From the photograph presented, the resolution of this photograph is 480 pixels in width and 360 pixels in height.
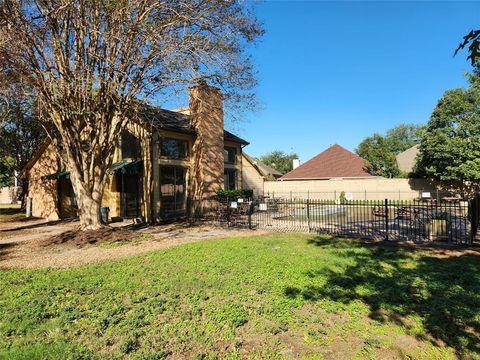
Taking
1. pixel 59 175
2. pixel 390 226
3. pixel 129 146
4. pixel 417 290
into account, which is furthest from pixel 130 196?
pixel 417 290

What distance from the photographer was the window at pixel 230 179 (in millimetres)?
23394

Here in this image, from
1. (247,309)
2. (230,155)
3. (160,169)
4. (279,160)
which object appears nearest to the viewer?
(247,309)

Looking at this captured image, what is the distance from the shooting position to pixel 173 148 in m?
19.4

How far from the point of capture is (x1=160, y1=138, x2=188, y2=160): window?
18.8m

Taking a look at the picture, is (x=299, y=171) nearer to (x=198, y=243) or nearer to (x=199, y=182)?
(x=199, y=182)

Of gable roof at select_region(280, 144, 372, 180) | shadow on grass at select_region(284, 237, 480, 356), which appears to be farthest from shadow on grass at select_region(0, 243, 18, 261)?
gable roof at select_region(280, 144, 372, 180)

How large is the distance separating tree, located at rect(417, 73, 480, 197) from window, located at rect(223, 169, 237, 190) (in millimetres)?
16005

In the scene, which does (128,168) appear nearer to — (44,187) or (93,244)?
(93,244)

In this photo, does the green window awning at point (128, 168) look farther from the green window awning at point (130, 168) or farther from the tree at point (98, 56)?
the tree at point (98, 56)

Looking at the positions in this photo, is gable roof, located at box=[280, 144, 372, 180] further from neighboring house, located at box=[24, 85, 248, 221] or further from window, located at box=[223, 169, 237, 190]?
neighboring house, located at box=[24, 85, 248, 221]

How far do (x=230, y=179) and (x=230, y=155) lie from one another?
1794mm

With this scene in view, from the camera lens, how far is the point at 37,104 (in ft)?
43.6

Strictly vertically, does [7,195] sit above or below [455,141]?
below

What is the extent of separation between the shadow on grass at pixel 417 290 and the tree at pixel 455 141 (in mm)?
20330
